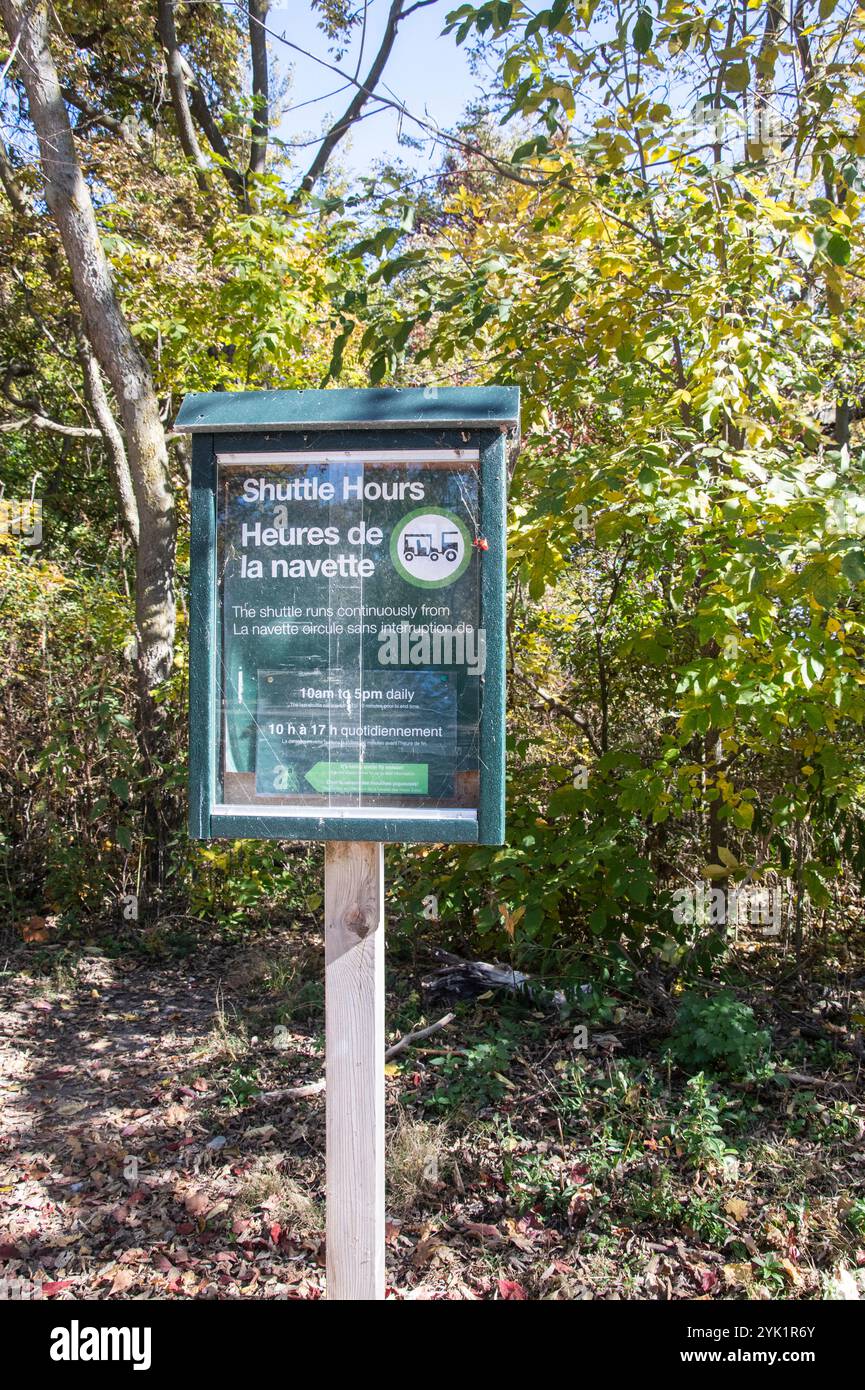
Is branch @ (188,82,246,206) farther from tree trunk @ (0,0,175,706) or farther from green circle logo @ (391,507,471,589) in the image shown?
green circle logo @ (391,507,471,589)

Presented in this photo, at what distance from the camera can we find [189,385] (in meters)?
7.58

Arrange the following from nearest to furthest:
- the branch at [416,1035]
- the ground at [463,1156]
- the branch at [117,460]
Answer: the ground at [463,1156]
the branch at [416,1035]
the branch at [117,460]

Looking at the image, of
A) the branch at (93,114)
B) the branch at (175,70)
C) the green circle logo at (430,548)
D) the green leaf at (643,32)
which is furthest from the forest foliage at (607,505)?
the branch at (93,114)

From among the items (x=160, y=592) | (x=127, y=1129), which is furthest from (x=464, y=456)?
(x=160, y=592)

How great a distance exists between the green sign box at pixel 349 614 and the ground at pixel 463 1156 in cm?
152

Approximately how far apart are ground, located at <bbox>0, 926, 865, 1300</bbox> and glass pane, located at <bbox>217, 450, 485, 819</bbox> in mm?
1562

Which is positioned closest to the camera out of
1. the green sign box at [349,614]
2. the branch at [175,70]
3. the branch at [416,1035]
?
the green sign box at [349,614]

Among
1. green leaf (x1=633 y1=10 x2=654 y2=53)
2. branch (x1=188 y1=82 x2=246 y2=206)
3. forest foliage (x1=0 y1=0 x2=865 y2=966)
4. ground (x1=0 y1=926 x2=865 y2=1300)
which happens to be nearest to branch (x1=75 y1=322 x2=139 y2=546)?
forest foliage (x1=0 y1=0 x2=865 y2=966)

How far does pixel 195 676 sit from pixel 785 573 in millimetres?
1819

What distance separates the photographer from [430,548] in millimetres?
2131

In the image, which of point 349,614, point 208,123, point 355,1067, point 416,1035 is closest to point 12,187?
point 208,123

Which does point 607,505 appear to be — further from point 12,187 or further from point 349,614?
point 12,187

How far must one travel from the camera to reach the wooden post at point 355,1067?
7.14 ft

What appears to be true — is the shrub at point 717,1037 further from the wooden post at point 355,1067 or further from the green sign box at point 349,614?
the green sign box at point 349,614
